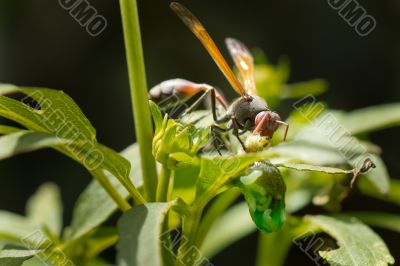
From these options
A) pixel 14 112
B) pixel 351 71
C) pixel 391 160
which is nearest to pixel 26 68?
pixel 351 71

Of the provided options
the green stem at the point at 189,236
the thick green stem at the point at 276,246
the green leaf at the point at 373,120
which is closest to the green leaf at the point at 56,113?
the green stem at the point at 189,236

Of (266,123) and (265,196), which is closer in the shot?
(265,196)

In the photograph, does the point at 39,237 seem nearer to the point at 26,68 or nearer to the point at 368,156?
the point at 368,156

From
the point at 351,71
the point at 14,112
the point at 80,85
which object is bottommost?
the point at 351,71

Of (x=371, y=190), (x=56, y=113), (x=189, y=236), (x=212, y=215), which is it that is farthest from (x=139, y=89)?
(x=371, y=190)

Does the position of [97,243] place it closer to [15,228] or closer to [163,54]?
[15,228]

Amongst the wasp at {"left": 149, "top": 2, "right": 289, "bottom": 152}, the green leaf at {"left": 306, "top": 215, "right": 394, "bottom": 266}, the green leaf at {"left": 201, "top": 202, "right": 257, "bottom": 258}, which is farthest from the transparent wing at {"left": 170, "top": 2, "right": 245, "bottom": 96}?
the green leaf at {"left": 201, "top": 202, "right": 257, "bottom": 258}

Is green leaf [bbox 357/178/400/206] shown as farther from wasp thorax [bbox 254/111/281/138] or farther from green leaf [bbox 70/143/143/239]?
green leaf [bbox 70/143/143/239]
